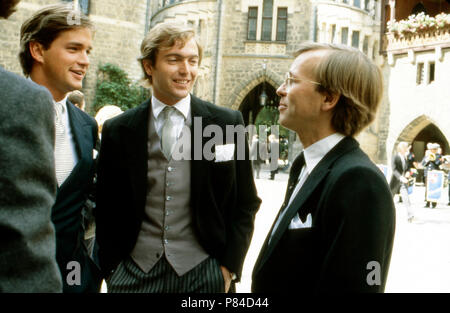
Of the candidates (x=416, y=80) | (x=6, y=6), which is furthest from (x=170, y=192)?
(x=416, y=80)

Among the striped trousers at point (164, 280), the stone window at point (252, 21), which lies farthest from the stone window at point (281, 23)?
the striped trousers at point (164, 280)

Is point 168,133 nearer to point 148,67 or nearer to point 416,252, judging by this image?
point 148,67

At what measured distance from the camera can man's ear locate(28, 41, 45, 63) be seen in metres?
2.35

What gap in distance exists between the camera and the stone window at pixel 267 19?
1077 inches

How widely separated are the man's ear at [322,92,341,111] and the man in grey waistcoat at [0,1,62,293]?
48.6 inches

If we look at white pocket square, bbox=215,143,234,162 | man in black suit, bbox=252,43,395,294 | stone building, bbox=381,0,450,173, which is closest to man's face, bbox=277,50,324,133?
man in black suit, bbox=252,43,395,294

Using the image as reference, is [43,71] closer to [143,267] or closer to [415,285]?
[143,267]

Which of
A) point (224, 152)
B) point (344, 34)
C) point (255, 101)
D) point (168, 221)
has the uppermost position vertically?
point (344, 34)

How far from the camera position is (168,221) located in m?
2.33

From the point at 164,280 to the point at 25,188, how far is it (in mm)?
1375

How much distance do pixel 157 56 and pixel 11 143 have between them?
1504 millimetres

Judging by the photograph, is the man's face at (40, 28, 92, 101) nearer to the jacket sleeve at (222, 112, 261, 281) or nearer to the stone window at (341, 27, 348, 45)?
the jacket sleeve at (222, 112, 261, 281)

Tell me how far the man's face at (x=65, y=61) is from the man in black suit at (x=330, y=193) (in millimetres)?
1059

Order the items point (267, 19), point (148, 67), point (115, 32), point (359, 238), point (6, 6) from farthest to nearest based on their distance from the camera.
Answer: point (267, 19) < point (115, 32) < point (148, 67) < point (359, 238) < point (6, 6)
